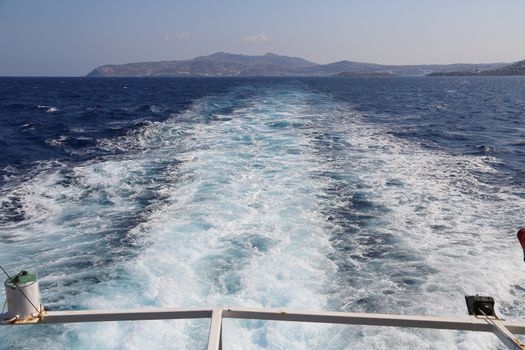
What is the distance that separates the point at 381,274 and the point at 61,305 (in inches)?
203

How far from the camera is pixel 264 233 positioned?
29.2ft

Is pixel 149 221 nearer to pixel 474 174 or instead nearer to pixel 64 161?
pixel 64 161

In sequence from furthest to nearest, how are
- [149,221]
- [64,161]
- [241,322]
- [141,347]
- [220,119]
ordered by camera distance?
[220,119], [64,161], [149,221], [241,322], [141,347]

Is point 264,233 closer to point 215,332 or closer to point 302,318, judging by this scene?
point 302,318

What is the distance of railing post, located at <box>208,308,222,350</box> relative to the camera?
10.3 ft

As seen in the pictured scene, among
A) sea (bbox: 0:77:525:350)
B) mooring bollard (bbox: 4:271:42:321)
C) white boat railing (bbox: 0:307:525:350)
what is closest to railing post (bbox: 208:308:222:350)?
white boat railing (bbox: 0:307:525:350)

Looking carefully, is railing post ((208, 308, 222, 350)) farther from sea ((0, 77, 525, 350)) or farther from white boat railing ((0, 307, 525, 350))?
sea ((0, 77, 525, 350))

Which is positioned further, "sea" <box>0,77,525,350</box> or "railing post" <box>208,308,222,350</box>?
"sea" <box>0,77,525,350</box>

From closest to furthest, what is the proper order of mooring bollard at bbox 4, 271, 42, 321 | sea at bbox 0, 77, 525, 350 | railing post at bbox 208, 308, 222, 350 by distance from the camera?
1. railing post at bbox 208, 308, 222, 350
2. mooring bollard at bbox 4, 271, 42, 321
3. sea at bbox 0, 77, 525, 350

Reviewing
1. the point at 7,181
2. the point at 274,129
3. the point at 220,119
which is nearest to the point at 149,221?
the point at 7,181

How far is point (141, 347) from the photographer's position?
5.32m

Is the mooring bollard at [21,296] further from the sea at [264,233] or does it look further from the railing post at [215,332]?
the sea at [264,233]

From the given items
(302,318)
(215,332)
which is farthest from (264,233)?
(215,332)

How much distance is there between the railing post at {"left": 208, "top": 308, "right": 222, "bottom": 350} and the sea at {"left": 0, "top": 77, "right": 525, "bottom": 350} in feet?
6.70
